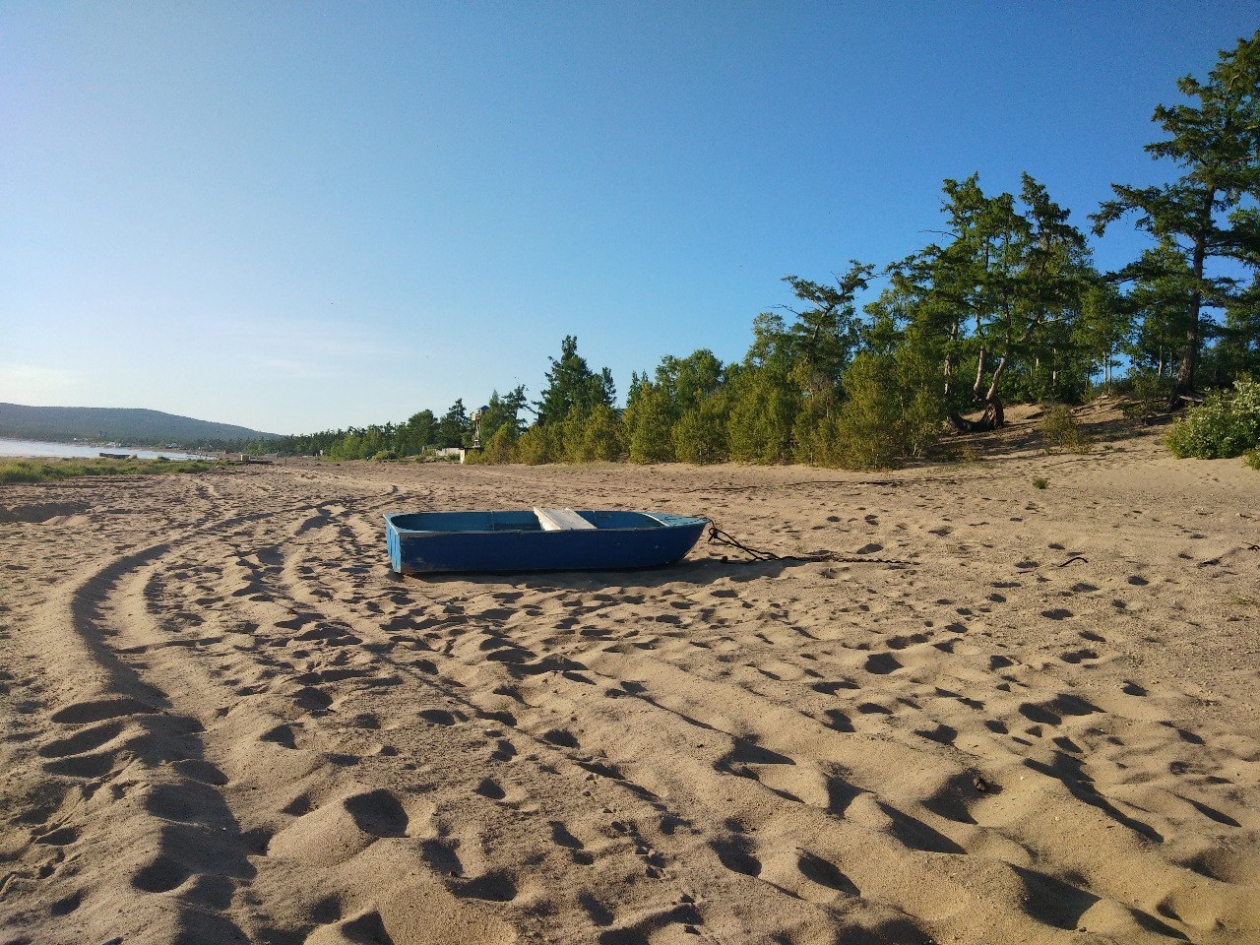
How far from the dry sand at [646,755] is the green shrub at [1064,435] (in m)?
12.1

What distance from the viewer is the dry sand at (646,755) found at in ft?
7.65

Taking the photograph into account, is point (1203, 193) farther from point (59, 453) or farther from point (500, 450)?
point (59, 453)

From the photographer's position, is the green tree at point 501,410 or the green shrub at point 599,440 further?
the green tree at point 501,410

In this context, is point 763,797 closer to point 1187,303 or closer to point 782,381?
point 1187,303

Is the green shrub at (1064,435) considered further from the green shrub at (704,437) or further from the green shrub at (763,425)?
the green shrub at (704,437)

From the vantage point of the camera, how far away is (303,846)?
2.67 metres

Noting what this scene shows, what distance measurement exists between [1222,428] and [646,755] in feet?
53.9

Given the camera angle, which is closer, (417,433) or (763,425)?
(763,425)

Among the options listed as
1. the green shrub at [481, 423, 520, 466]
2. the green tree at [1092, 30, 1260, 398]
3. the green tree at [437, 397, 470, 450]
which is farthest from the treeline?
the green tree at [437, 397, 470, 450]

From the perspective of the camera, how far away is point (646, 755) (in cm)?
351

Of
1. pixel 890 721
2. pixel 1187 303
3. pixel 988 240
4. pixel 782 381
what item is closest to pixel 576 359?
pixel 782 381

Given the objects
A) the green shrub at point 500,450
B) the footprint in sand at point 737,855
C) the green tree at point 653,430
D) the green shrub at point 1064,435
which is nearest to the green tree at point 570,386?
the green shrub at point 500,450

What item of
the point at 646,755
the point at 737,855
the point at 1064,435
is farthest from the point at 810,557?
the point at 1064,435

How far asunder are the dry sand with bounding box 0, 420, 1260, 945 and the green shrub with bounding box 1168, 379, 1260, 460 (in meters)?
8.52
